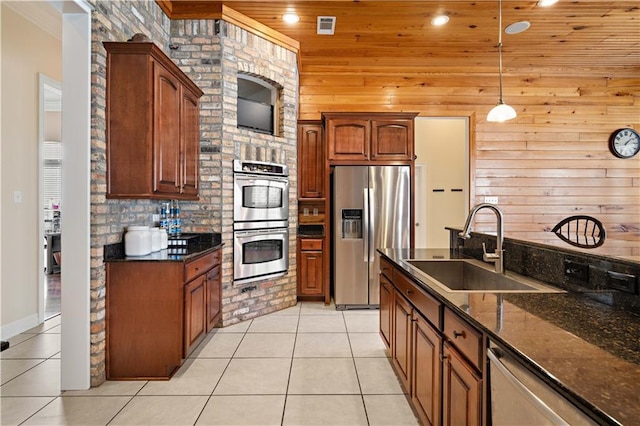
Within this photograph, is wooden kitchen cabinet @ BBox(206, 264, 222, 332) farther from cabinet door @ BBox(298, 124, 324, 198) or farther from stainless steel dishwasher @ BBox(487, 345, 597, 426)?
stainless steel dishwasher @ BBox(487, 345, 597, 426)

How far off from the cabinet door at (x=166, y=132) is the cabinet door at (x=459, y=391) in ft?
7.46

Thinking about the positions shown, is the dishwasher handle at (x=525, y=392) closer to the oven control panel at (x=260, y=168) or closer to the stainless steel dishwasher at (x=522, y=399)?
the stainless steel dishwasher at (x=522, y=399)

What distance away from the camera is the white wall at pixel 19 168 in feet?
Answer: 10.6

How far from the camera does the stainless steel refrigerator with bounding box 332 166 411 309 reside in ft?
14.1

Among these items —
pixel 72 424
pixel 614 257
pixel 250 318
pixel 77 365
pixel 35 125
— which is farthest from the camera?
pixel 250 318

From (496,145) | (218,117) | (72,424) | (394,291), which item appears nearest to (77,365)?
(72,424)

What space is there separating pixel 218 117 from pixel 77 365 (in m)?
2.47

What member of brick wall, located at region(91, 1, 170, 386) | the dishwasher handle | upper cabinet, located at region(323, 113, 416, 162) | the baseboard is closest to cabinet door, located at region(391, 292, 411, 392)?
the dishwasher handle

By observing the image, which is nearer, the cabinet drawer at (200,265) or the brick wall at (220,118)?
the cabinet drawer at (200,265)

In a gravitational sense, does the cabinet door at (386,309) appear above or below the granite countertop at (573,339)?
below

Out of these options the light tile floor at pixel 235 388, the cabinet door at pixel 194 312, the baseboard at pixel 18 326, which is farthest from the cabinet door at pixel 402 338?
the baseboard at pixel 18 326

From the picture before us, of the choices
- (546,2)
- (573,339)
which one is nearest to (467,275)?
(573,339)

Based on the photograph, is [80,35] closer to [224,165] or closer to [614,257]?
[224,165]

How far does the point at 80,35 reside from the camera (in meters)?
2.36
